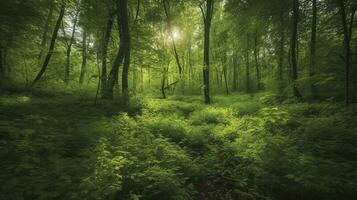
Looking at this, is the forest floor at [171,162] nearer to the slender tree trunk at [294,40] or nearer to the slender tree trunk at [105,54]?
the slender tree trunk at [105,54]

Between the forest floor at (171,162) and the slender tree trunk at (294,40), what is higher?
the slender tree trunk at (294,40)

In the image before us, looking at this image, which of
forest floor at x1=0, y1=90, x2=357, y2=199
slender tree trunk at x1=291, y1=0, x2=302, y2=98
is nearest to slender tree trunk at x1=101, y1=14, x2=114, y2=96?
forest floor at x1=0, y1=90, x2=357, y2=199

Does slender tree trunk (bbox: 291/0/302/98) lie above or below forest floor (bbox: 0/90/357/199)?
above

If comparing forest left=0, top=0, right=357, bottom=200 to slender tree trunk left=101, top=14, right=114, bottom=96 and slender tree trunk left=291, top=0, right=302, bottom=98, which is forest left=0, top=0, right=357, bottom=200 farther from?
slender tree trunk left=291, top=0, right=302, bottom=98

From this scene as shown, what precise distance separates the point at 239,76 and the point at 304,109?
24.1m

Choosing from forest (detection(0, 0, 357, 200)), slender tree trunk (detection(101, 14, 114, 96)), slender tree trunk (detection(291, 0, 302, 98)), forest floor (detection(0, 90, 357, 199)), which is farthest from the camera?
slender tree trunk (detection(291, 0, 302, 98))

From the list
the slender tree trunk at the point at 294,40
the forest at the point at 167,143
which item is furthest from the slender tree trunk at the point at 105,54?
the slender tree trunk at the point at 294,40

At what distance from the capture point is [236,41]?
82.8 ft

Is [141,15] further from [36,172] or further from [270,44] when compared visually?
[36,172]

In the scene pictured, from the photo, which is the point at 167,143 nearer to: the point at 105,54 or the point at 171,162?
the point at 171,162

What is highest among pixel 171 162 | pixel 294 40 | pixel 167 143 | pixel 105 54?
pixel 294 40

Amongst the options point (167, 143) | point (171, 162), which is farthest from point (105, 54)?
point (171, 162)

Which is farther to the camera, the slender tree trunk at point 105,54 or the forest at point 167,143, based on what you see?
the slender tree trunk at point 105,54

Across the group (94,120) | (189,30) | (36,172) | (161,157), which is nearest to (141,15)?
(189,30)
